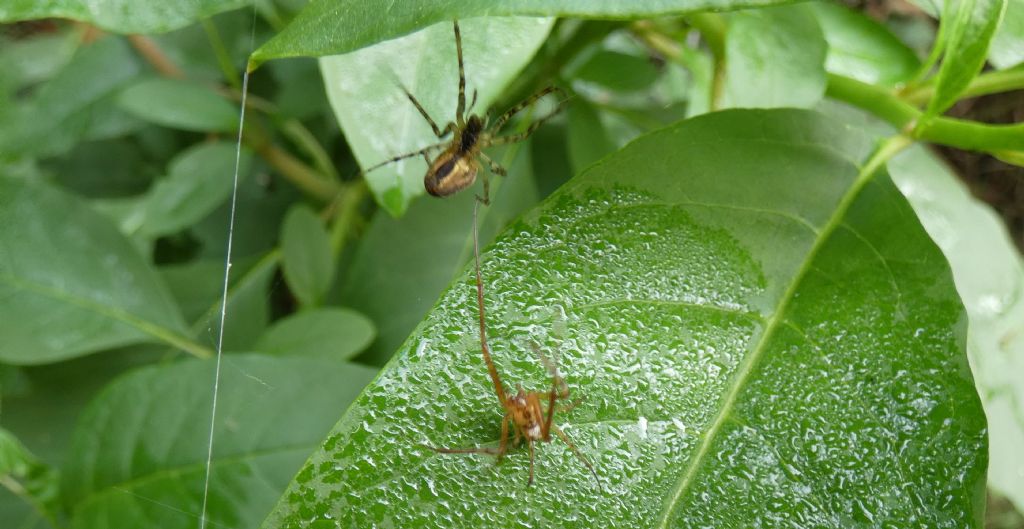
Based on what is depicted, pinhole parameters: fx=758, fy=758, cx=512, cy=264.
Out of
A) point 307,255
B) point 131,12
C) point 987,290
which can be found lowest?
point 987,290

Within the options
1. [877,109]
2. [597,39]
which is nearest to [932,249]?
[877,109]

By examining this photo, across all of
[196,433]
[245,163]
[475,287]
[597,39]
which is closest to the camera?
[475,287]

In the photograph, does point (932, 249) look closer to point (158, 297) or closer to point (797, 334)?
point (797, 334)

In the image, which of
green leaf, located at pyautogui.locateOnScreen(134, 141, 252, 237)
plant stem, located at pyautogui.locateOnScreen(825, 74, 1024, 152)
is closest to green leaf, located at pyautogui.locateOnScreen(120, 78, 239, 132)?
green leaf, located at pyautogui.locateOnScreen(134, 141, 252, 237)

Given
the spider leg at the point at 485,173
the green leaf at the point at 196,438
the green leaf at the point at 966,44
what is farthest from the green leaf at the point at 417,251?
the green leaf at the point at 966,44

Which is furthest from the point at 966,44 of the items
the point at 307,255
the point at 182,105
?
the point at 182,105

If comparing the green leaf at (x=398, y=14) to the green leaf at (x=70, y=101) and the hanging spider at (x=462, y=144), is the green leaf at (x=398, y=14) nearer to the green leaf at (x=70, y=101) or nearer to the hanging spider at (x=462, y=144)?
the hanging spider at (x=462, y=144)

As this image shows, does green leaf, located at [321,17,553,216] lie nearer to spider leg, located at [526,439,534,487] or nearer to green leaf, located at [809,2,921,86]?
spider leg, located at [526,439,534,487]

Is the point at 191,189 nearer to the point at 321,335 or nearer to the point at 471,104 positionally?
the point at 321,335
